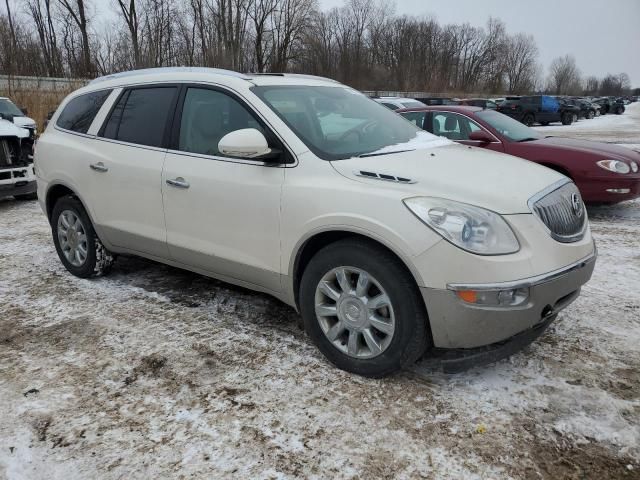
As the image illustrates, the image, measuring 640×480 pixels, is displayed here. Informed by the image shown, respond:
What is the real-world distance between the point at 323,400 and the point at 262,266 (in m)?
0.96

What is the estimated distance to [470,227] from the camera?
2613 mm

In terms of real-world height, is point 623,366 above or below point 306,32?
below

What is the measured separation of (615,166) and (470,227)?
529 cm

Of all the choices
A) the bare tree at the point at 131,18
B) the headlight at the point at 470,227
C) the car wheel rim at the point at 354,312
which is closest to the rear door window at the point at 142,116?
the car wheel rim at the point at 354,312

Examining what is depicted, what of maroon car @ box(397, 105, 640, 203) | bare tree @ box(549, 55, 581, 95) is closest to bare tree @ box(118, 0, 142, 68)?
maroon car @ box(397, 105, 640, 203)

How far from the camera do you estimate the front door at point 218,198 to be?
3.28 metres

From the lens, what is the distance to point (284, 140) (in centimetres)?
322

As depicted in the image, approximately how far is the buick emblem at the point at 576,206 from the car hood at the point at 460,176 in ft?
0.51

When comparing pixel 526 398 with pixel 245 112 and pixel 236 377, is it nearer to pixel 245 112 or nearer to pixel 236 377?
pixel 236 377

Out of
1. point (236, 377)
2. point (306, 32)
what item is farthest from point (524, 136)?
point (306, 32)

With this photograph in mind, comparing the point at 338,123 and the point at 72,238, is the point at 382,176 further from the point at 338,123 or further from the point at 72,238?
the point at 72,238

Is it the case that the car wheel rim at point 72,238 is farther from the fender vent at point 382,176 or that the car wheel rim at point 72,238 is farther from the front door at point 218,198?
the fender vent at point 382,176

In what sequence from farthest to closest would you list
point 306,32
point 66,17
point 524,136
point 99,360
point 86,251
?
point 306,32
point 66,17
point 524,136
point 86,251
point 99,360

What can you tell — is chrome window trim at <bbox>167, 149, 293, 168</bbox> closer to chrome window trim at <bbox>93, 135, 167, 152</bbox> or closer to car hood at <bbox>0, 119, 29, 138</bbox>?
chrome window trim at <bbox>93, 135, 167, 152</bbox>
